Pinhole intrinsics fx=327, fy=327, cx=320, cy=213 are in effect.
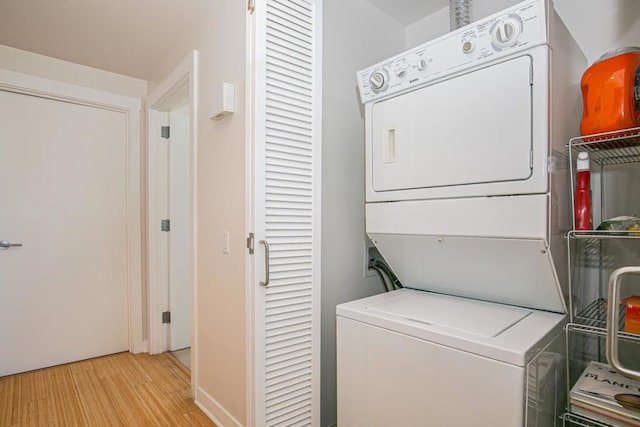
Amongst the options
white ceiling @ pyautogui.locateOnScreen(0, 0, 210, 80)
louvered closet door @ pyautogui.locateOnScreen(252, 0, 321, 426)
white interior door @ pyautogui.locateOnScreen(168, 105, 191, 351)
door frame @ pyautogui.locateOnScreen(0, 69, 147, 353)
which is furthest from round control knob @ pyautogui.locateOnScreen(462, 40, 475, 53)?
door frame @ pyautogui.locateOnScreen(0, 69, 147, 353)

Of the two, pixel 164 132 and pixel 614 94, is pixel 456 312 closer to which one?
pixel 614 94

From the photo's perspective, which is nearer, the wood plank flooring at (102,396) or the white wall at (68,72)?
the wood plank flooring at (102,396)

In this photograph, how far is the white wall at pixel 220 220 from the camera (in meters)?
1.67

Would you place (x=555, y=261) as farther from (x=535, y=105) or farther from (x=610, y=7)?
(x=610, y=7)

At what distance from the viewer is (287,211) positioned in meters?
1.62

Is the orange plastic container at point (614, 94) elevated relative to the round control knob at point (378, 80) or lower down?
lower down

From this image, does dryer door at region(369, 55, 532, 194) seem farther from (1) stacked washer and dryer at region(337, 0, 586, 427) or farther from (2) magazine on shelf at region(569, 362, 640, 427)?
(2) magazine on shelf at region(569, 362, 640, 427)

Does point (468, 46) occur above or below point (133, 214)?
above

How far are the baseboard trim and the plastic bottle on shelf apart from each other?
181 cm

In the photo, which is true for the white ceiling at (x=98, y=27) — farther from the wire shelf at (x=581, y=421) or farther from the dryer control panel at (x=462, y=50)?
the wire shelf at (x=581, y=421)

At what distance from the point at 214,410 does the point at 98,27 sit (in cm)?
257

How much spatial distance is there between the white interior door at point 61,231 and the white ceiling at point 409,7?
2398mm

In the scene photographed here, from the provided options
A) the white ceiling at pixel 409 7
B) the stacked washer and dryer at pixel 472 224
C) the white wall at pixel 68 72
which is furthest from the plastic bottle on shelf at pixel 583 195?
the white wall at pixel 68 72

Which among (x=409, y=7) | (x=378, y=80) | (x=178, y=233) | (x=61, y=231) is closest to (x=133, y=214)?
(x=178, y=233)
